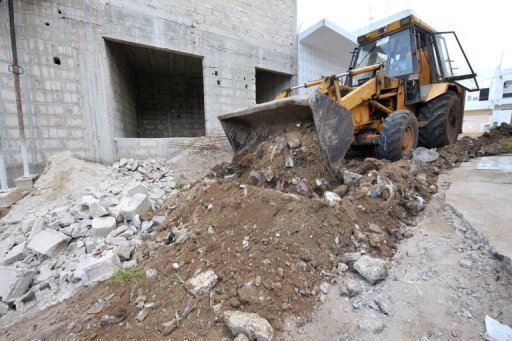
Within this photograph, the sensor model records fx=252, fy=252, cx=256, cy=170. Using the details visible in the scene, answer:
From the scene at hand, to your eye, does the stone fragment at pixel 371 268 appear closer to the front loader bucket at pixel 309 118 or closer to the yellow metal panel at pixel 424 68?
the front loader bucket at pixel 309 118

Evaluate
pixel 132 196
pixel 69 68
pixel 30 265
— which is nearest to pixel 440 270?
pixel 132 196

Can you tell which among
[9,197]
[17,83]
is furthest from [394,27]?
[9,197]

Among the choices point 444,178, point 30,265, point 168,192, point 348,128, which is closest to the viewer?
point 30,265

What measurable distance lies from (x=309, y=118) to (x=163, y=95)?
9.76 metres

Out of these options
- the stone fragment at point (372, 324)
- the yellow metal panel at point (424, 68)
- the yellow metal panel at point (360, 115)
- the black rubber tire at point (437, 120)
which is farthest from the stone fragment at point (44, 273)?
the yellow metal panel at point (424, 68)

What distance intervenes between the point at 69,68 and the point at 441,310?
268 inches

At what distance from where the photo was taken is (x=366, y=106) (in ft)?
13.1

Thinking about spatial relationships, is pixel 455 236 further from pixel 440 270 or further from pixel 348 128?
pixel 348 128

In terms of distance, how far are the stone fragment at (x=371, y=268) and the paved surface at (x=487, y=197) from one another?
0.78 metres

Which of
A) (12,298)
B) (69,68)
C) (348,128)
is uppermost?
(69,68)

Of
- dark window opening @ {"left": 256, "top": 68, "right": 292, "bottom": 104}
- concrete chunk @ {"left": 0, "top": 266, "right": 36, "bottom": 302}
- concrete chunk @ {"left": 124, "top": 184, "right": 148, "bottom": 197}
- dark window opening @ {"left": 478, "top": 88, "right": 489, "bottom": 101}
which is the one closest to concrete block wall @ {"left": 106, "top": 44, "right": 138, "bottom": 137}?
concrete chunk @ {"left": 124, "top": 184, "right": 148, "bottom": 197}

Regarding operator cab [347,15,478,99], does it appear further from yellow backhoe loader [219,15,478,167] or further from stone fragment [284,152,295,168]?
stone fragment [284,152,295,168]

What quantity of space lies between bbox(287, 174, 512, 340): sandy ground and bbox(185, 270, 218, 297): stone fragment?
590 mm

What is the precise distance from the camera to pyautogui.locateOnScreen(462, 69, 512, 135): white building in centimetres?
2231
